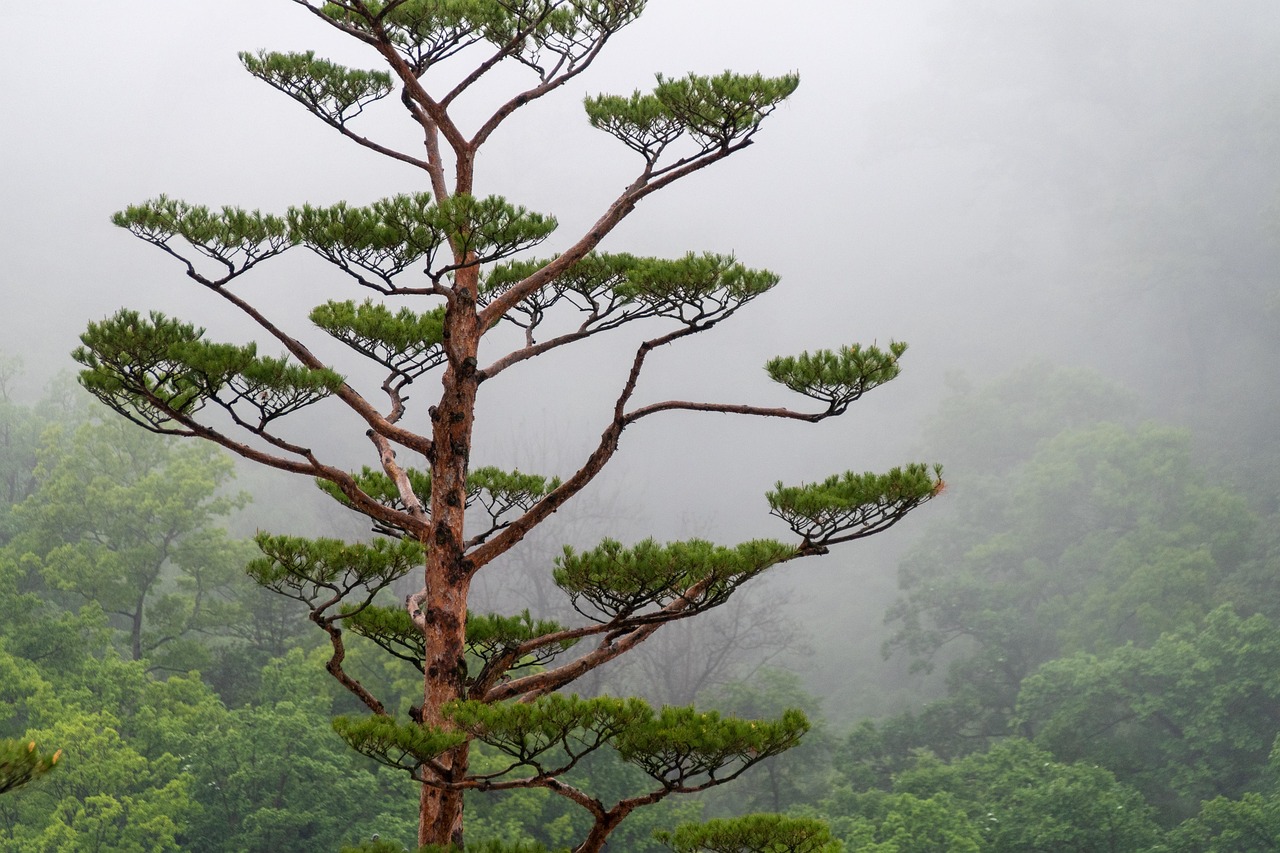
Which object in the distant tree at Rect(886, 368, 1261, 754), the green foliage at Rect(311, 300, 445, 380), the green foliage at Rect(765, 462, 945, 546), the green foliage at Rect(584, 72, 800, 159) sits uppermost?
the distant tree at Rect(886, 368, 1261, 754)

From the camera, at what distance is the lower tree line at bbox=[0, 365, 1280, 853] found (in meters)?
13.7

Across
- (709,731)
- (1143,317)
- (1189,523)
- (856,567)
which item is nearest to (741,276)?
(709,731)

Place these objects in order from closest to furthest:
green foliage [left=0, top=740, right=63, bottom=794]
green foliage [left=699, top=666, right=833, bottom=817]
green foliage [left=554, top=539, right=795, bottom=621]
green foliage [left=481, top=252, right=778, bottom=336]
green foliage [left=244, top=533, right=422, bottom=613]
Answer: green foliage [left=0, top=740, right=63, bottom=794] < green foliage [left=554, top=539, right=795, bottom=621] < green foliage [left=481, top=252, right=778, bottom=336] < green foliage [left=244, top=533, right=422, bottom=613] < green foliage [left=699, top=666, right=833, bottom=817]

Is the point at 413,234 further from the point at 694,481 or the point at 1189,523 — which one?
the point at 694,481

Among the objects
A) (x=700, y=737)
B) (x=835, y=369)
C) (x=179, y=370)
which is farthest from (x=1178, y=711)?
(x=179, y=370)

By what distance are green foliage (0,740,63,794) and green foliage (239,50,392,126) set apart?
9.76 feet

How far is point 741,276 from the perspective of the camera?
455cm

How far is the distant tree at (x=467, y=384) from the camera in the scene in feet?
12.7

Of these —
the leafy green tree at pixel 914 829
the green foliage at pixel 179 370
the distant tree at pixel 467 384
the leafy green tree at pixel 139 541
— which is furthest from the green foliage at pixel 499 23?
the leafy green tree at pixel 139 541

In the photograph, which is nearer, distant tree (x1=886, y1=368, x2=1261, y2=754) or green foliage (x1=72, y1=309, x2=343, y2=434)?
green foliage (x1=72, y1=309, x2=343, y2=434)

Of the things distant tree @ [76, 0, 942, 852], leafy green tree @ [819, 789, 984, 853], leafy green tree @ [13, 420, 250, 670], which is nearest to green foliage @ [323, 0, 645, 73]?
distant tree @ [76, 0, 942, 852]

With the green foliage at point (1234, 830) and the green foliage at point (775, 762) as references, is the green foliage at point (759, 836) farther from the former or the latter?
the green foliage at point (775, 762)

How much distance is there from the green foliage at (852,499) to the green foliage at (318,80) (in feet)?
7.75

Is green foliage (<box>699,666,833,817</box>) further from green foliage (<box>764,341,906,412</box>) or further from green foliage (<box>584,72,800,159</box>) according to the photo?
green foliage (<box>584,72,800,159</box>)
